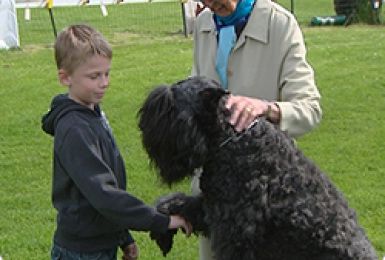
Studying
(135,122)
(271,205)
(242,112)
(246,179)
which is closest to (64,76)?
(135,122)

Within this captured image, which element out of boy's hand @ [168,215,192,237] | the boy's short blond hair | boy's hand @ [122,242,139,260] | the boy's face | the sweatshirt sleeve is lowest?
boy's hand @ [122,242,139,260]

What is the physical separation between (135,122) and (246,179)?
1141 millimetres

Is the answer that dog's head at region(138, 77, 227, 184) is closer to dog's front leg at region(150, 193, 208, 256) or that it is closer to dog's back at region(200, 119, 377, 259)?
dog's back at region(200, 119, 377, 259)

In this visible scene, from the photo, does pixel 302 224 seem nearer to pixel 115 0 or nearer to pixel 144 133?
pixel 144 133

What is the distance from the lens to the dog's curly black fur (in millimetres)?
2828

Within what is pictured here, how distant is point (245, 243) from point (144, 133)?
21.9 inches

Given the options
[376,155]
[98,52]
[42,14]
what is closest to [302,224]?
[98,52]

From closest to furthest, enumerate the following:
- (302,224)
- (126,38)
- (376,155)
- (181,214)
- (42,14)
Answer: (302,224), (181,214), (376,155), (126,38), (42,14)

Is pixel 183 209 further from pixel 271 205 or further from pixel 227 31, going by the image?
pixel 227 31

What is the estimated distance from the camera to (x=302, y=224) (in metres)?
2.83

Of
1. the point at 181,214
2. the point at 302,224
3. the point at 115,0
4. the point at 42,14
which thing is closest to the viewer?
the point at 302,224

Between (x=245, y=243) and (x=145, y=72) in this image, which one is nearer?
(x=245, y=243)

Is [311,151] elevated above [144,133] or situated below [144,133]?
below

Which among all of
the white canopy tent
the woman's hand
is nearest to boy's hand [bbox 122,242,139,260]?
the woman's hand
